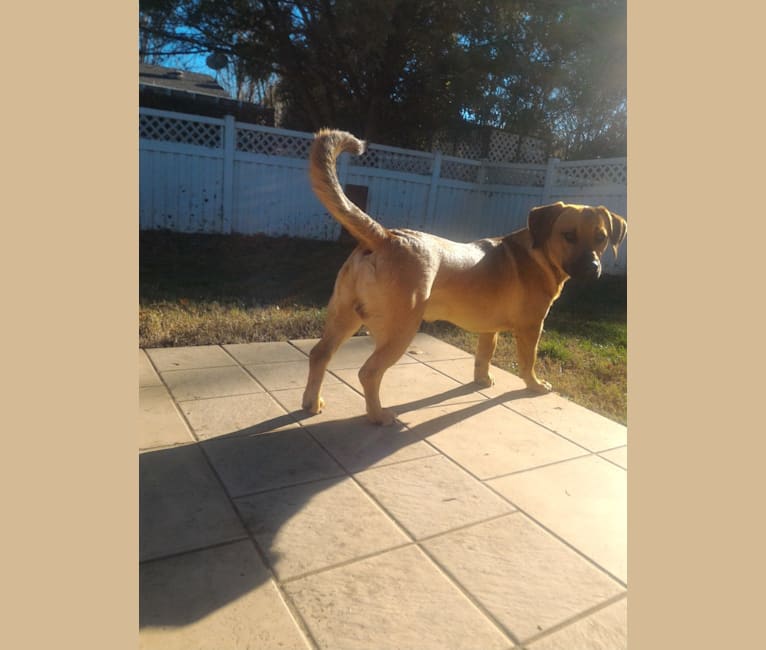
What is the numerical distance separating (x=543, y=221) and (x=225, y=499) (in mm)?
3108

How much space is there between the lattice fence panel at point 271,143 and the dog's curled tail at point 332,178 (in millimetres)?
9634

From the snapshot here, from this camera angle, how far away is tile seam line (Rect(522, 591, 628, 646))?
75.5 inches

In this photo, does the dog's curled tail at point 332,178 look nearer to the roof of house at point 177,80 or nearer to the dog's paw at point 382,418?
the dog's paw at point 382,418

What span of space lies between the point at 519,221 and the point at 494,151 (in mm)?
3598

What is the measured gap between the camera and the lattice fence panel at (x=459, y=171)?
46.8 feet

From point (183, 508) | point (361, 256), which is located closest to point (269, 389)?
point (361, 256)

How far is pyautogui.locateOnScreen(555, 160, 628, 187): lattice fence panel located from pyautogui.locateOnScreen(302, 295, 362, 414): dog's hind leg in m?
9.69

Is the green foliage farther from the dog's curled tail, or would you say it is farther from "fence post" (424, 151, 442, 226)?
the dog's curled tail

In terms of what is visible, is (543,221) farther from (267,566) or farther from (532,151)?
(532,151)

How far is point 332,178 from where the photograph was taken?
3268mm

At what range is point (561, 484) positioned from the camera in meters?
3.08

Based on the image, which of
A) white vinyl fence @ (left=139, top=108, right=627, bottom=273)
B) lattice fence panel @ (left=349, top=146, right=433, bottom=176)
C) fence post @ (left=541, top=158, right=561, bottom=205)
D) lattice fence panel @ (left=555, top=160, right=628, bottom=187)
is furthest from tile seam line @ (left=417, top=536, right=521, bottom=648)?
fence post @ (left=541, top=158, right=561, bottom=205)

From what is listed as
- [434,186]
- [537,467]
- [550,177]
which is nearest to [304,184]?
[434,186]

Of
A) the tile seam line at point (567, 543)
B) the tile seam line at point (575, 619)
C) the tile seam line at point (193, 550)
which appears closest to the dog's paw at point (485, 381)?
the tile seam line at point (567, 543)
